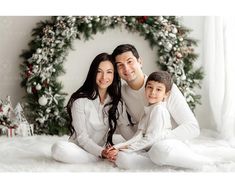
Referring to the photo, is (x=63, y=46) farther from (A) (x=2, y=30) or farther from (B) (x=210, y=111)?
(B) (x=210, y=111)

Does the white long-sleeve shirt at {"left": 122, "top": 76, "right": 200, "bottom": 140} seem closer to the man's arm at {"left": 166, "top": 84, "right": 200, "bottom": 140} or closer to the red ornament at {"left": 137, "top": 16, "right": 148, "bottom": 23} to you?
the man's arm at {"left": 166, "top": 84, "right": 200, "bottom": 140}

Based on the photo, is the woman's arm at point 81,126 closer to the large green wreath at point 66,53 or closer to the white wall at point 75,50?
the large green wreath at point 66,53

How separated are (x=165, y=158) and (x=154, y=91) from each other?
39 cm

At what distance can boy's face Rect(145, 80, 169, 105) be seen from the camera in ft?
9.07

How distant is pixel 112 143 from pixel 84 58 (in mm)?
1603

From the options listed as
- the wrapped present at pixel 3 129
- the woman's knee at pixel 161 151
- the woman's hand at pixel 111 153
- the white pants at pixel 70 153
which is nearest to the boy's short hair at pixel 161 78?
the woman's knee at pixel 161 151

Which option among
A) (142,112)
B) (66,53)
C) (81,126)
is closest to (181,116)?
(142,112)

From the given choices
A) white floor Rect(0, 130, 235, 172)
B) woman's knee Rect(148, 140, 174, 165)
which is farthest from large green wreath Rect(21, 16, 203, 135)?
woman's knee Rect(148, 140, 174, 165)

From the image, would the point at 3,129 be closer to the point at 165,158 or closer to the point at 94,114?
the point at 94,114

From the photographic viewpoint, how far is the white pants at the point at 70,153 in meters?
2.88

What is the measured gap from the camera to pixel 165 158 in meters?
2.70

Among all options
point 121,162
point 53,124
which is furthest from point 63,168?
point 53,124
